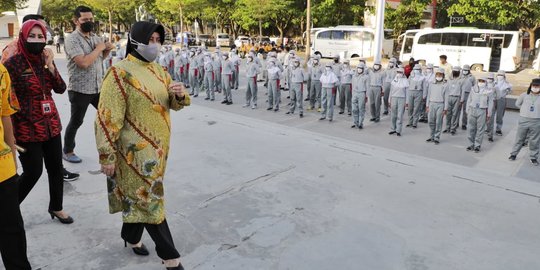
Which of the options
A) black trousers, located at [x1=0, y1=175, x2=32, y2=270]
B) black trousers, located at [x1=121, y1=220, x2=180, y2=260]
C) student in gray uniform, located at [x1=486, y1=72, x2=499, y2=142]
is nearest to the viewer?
black trousers, located at [x1=0, y1=175, x2=32, y2=270]

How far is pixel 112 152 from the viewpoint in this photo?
2.72 meters

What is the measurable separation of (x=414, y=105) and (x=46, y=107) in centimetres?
710

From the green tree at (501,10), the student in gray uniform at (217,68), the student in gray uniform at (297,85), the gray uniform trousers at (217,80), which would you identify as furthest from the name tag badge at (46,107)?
the green tree at (501,10)

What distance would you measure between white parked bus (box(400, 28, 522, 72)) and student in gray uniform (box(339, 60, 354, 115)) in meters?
12.6

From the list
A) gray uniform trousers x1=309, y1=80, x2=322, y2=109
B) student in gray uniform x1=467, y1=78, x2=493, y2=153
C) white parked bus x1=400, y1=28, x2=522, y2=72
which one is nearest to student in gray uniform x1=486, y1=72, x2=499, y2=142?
student in gray uniform x1=467, y1=78, x2=493, y2=153

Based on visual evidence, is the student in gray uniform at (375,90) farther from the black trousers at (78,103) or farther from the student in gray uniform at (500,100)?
the black trousers at (78,103)

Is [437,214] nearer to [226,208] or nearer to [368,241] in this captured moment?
[368,241]

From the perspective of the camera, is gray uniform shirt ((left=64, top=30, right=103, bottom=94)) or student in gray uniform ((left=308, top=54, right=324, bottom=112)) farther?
student in gray uniform ((left=308, top=54, right=324, bottom=112))

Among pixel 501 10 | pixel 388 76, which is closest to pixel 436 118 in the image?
pixel 388 76

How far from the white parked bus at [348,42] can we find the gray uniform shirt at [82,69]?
20126mm

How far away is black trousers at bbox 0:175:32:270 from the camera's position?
234cm

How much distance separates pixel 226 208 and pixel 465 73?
240 inches

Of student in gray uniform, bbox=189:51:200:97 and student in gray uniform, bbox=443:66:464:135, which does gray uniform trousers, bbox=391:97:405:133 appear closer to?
student in gray uniform, bbox=443:66:464:135

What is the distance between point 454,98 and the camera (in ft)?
27.0
